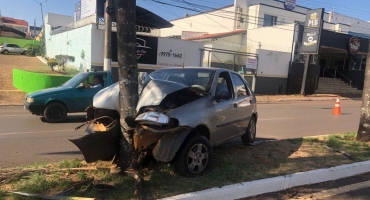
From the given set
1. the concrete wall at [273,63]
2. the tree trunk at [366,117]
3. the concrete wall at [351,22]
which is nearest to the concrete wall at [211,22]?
the concrete wall at [273,63]

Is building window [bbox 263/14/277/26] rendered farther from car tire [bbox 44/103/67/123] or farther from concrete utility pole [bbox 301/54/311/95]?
car tire [bbox 44/103/67/123]

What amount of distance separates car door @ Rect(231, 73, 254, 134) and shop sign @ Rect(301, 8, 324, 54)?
19.9 metres

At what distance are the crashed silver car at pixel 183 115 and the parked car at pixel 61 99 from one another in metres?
4.43

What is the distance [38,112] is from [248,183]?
23.2 ft

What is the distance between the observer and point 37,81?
15.5 m

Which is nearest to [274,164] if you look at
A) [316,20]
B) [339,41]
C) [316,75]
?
[316,20]


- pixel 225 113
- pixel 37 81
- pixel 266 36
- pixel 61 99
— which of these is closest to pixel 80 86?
pixel 61 99

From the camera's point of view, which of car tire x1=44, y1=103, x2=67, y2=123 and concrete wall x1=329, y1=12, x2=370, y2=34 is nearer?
car tire x1=44, y1=103, x2=67, y2=123

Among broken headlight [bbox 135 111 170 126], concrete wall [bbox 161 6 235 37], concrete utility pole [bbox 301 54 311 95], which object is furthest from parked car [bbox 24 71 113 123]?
concrete wall [bbox 161 6 235 37]

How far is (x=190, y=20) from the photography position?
48.0 m

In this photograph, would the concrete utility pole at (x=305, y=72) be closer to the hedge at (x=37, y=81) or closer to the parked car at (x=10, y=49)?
the hedge at (x=37, y=81)

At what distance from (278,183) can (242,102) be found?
2.06 m

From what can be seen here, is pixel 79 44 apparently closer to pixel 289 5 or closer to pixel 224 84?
pixel 224 84

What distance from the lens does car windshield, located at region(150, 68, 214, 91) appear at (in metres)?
5.52
